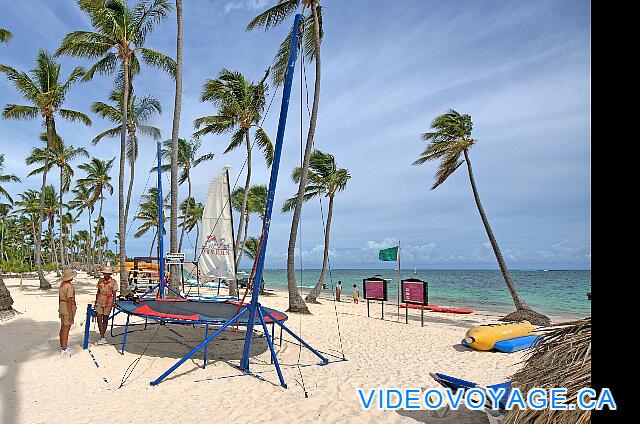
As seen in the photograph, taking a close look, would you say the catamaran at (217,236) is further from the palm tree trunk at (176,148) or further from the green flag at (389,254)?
the green flag at (389,254)

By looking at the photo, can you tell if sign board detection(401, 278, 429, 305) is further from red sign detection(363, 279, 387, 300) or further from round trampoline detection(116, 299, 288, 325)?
round trampoline detection(116, 299, 288, 325)

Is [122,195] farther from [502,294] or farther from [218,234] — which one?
[502,294]

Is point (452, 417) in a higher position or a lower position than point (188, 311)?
lower

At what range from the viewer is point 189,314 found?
856cm

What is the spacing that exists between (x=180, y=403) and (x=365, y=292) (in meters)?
11.6

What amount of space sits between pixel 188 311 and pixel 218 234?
3.24 meters

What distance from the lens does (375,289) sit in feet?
55.6

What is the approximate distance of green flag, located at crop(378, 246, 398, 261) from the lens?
683 inches

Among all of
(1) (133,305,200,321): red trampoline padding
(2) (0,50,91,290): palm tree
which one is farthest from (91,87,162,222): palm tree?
(1) (133,305,200,321): red trampoline padding

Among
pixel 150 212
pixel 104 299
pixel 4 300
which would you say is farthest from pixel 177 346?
pixel 150 212

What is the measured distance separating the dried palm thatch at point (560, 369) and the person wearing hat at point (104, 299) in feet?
27.5

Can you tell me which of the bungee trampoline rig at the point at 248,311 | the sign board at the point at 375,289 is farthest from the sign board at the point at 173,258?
the sign board at the point at 375,289

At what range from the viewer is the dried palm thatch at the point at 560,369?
347 cm

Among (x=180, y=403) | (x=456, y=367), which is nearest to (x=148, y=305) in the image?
(x=180, y=403)
